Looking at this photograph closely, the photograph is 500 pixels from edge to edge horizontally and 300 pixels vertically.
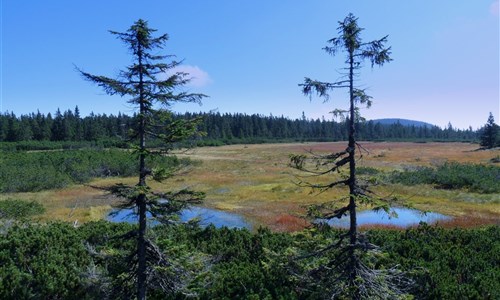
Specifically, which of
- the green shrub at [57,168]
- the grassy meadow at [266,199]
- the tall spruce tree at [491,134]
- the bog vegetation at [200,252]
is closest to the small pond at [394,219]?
the grassy meadow at [266,199]

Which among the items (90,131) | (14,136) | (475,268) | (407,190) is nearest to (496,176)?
(407,190)

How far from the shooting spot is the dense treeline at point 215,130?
93.4 meters

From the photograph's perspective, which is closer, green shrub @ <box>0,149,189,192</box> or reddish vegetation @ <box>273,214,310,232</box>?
reddish vegetation @ <box>273,214,310,232</box>

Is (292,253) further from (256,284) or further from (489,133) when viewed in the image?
(489,133)

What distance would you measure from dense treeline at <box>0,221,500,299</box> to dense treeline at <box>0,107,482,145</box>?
445cm

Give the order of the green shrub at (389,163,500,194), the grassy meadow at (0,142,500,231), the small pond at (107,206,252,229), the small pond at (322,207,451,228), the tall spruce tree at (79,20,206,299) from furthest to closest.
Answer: the green shrub at (389,163,500,194), the grassy meadow at (0,142,500,231), the small pond at (322,207,451,228), the small pond at (107,206,252,229), the tall spruce tree at (79,20,206,299)

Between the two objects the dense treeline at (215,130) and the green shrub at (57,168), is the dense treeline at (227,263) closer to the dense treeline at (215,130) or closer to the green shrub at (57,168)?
the dense treeline at (215,130)

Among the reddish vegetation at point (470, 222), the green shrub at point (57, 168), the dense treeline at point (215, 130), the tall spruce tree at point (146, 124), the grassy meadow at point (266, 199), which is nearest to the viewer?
the tall spruce tree at point (146, 124)

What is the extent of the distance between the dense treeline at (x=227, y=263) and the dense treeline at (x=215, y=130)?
A: 4.45 meters

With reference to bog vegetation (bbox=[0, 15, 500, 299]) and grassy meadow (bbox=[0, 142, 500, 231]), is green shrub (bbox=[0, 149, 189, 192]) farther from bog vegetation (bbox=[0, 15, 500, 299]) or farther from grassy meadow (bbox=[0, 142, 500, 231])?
bog vegetation (bbox=[0, 15, 500, 299])

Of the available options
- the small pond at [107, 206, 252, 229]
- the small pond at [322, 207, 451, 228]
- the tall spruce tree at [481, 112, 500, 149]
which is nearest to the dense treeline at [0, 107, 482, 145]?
the small pond at [107, 206, 252, 229]

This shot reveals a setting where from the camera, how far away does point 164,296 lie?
37.5 ft

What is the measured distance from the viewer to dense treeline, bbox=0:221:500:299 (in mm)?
11023

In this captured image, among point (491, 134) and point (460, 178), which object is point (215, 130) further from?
point (460, 178)
